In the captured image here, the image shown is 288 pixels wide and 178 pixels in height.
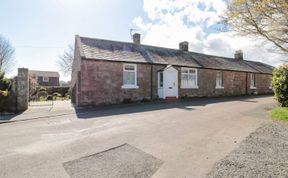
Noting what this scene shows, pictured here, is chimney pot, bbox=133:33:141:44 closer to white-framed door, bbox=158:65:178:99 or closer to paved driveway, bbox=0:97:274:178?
white-framed door, bbox=158:65:178:99

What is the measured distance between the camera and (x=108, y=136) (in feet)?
21.9

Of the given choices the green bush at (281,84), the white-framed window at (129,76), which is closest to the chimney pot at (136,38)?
the white-framed window at (129,76)

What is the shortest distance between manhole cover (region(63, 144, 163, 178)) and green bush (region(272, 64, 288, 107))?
10154 millimetres

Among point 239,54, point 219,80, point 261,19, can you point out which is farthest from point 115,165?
point 239,54

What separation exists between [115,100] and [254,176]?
12121mm

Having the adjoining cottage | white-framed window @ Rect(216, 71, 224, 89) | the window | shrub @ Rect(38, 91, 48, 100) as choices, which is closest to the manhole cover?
the window

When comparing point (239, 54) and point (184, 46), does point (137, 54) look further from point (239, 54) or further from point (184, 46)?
point (239, 54)

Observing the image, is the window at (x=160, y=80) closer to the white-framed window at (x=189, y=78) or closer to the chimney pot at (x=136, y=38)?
the white-framed window at (x=189, y=78)

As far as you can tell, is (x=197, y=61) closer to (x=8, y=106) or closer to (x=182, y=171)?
(x=8, y=106)

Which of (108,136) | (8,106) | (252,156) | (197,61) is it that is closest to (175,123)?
(108,136)

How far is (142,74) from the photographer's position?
1656cm

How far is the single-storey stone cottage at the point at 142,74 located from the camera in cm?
1435

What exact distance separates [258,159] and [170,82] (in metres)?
13.5

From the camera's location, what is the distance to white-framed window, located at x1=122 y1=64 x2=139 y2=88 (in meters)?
15.8
